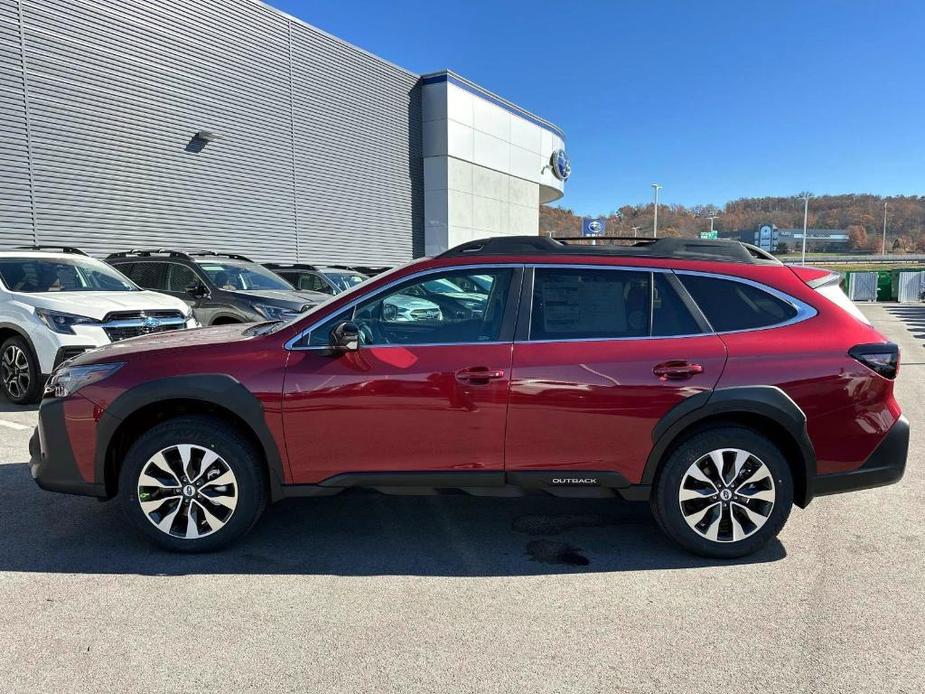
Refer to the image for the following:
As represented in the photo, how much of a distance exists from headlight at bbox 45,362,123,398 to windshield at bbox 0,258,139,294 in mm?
4801

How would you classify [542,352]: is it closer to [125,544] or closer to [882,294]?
[125,544]

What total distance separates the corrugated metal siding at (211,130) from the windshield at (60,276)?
248 inches

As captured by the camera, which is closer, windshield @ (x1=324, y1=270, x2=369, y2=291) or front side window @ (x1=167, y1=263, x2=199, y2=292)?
front side window @ (x1=167, y1=263, x2=199, y2=292)

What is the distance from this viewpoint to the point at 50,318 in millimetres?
7070

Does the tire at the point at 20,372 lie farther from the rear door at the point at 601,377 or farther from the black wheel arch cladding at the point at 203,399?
the rear door at the point at 601,377

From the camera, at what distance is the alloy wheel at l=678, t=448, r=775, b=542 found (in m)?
3.50

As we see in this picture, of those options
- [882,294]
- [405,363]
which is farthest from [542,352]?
[882,294]

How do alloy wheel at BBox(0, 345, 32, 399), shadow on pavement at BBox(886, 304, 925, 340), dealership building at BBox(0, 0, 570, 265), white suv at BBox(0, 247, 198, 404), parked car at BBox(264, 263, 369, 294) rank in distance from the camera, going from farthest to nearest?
shadow on pavement at BBox(886, 304, 925, 340) → parked car at BBox(264, 263, 369, 294) → dealership building at BBox(0, 0, 570, 265) → alloy wheel at BBox(0, 345, 32, 399) → white suv at BBox(0, 247, 198, 404)

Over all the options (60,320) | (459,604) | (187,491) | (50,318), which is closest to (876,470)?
(459,604)

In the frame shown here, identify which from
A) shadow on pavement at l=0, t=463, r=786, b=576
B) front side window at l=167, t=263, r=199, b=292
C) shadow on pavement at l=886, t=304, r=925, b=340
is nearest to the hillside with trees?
shadow on pavement at l=886, t=304, r=925, b=340

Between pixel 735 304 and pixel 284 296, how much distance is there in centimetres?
800

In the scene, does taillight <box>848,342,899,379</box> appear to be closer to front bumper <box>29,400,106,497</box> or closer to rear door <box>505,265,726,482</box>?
rear door <box>505,265,726,482</box>

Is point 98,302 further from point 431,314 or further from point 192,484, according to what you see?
point 431,314

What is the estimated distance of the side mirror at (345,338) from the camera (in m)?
3.42
